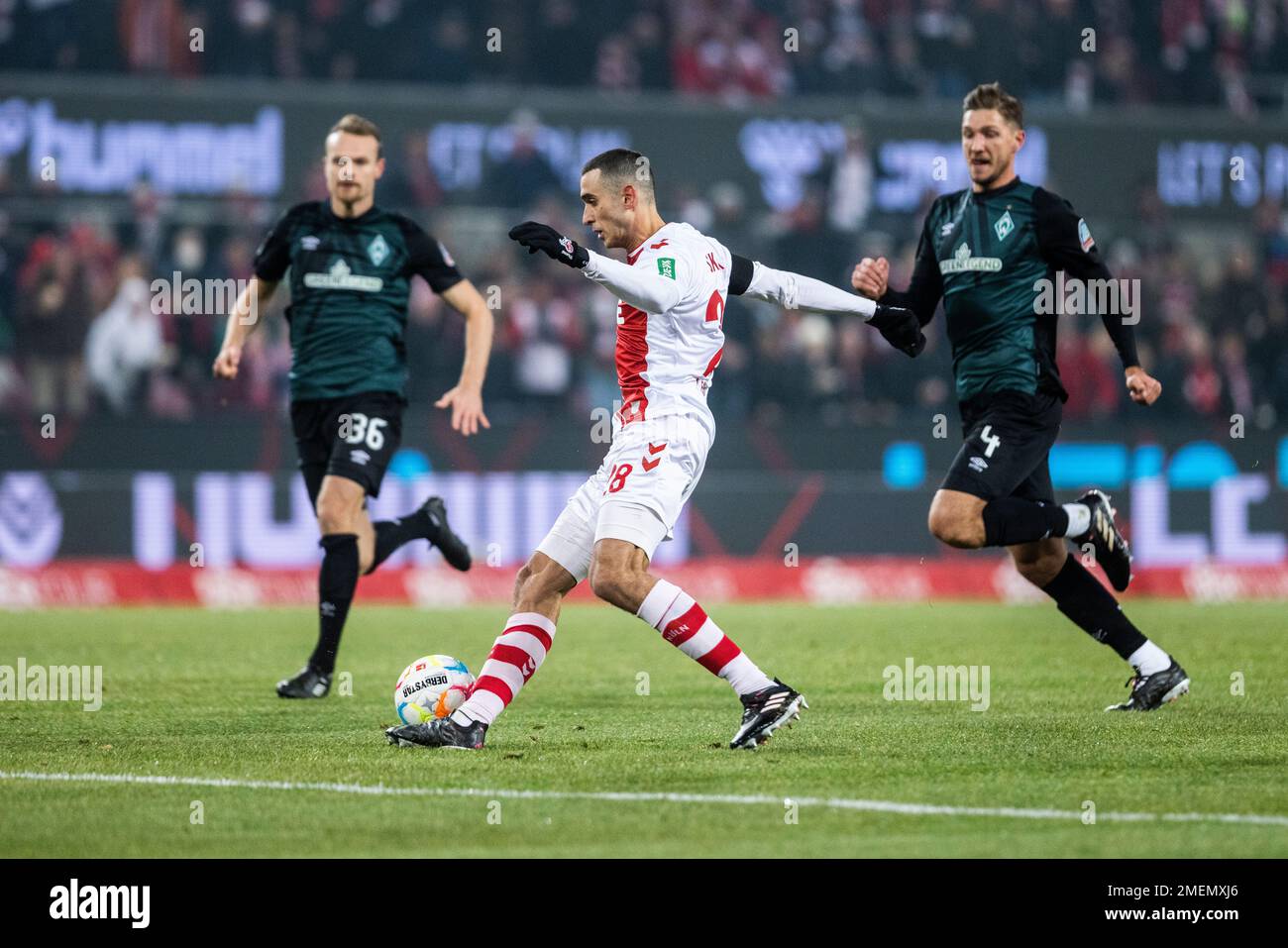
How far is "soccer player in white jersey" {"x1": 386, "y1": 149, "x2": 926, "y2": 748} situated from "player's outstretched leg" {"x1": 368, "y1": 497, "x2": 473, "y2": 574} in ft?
9.05

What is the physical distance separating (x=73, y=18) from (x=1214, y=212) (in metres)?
12.1

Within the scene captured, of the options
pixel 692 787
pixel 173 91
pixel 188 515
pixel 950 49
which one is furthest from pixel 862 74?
pixel 692 787

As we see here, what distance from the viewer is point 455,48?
20.0 meters

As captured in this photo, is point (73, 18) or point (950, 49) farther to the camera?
point (950, 49)

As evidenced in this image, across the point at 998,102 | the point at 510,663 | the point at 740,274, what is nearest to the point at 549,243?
the point at 740,274

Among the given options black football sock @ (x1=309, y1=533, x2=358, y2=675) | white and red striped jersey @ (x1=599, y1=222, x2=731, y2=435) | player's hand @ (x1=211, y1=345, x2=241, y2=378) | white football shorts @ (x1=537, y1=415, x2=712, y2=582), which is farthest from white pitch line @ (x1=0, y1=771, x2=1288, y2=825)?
player's hand @ (x1=211, y1=345, x2=241, y2=378)

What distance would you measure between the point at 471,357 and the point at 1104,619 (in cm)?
333

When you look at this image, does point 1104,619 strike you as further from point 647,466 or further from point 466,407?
point 466,407

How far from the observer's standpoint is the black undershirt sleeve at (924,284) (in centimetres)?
886

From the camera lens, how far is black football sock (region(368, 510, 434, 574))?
10.1 metres
